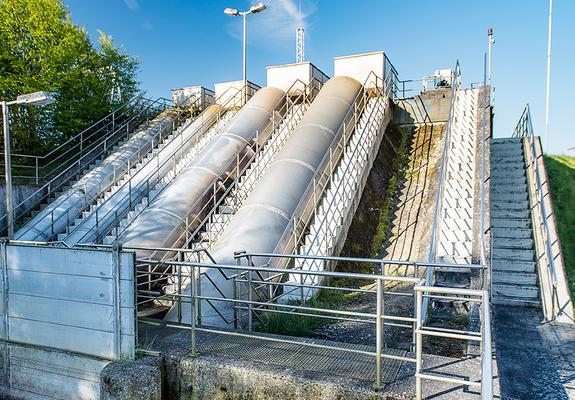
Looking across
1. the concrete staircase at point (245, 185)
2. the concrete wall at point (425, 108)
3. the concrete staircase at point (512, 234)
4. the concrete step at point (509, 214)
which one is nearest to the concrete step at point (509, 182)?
the concrete staircase at point (512, 234)

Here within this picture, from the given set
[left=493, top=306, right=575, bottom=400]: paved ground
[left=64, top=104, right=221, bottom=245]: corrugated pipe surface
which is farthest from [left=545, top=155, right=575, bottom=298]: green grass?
[left=64, top=104, right=221, bottom=245]: corrugated pipe surface

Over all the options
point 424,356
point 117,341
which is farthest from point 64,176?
point 424,356

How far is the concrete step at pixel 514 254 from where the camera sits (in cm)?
795

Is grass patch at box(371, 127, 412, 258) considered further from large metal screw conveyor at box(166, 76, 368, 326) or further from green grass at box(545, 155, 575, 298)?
green grass at box(545, 155, 575, 298)

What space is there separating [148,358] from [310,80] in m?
13.3

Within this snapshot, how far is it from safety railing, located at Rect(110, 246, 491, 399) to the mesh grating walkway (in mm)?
81

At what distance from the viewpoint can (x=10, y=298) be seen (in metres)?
5.40

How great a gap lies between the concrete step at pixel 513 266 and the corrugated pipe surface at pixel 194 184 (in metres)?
7.26

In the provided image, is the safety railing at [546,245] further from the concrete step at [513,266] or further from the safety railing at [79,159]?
the safety railing at [79,159]

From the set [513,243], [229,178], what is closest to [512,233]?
[513,243]

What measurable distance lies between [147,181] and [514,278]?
10570mm

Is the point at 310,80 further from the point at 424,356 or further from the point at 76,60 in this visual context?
the point at 424,356

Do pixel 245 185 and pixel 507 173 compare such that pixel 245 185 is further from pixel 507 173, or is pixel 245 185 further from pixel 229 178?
pixel 507 173

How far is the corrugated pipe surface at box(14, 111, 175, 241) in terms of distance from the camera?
37.5 ft
